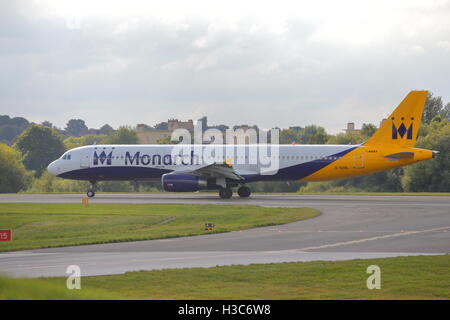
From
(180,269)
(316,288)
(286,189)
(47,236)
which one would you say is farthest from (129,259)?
(286,189)

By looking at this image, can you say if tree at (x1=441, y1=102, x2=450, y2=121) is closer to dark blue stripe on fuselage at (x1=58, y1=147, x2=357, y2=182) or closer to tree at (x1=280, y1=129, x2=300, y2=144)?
tree at (x1=280, y1=129, x2=300, y2=144)

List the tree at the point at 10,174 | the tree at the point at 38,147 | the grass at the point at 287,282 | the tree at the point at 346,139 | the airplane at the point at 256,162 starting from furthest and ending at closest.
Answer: the tree at the point at 38,147
the tree at the point at 346,139
the tree at the point at 10,174
the airplane at the point at 256,162
the grass at the point at 287,282

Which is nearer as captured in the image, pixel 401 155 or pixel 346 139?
pixel 401 155

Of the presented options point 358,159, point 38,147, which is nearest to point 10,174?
point 358,159

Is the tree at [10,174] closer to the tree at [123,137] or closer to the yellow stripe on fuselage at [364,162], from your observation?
the tree at [123,137]

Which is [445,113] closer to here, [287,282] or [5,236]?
[5,236]

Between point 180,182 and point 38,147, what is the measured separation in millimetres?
77865

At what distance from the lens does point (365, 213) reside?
104ft

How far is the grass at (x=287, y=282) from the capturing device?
43.2 ft

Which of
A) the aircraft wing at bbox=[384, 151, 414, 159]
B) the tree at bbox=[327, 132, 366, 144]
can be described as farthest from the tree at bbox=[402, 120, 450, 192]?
the aircraft wing at bbox=[384, 151, 414, 159]

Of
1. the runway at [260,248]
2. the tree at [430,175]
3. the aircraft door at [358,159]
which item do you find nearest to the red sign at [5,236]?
the runway at [260,248]

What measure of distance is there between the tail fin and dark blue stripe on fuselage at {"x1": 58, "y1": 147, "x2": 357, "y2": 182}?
2360mm

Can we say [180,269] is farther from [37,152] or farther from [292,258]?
[37,152]

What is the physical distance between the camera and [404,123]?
42.8m
